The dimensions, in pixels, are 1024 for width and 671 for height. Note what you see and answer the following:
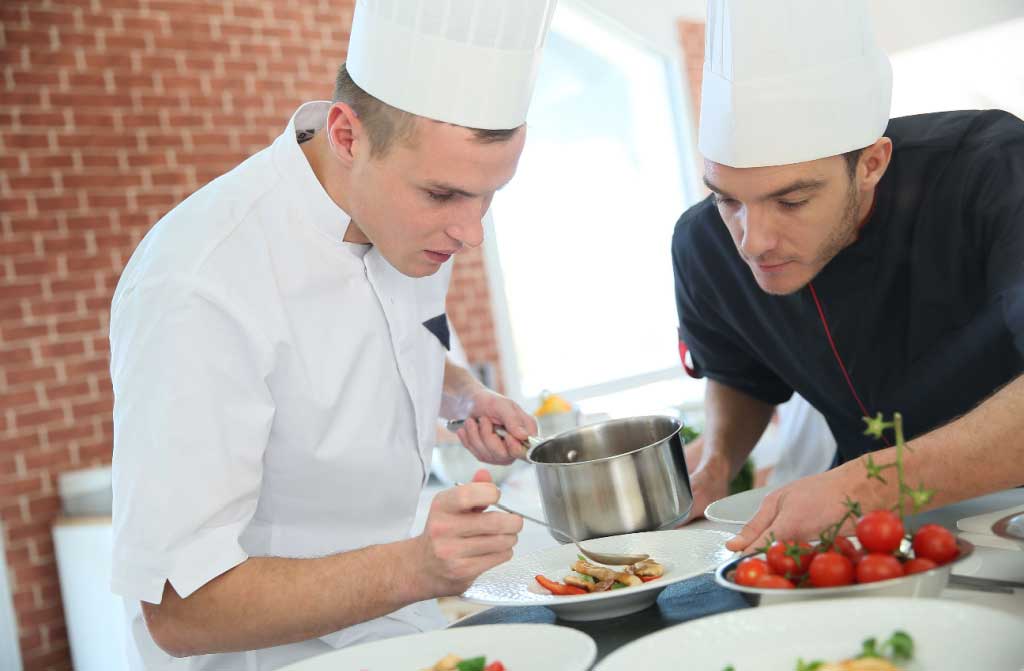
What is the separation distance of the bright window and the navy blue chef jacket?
380 cm

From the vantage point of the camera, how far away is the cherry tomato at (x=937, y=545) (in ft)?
3.17

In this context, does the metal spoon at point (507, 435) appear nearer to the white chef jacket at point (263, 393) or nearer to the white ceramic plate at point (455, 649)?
the white chef jacket at point (263, 393)

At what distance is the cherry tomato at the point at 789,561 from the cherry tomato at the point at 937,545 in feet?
0.35

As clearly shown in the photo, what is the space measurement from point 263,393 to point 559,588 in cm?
48

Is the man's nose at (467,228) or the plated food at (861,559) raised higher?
the man's nose at (467,228)

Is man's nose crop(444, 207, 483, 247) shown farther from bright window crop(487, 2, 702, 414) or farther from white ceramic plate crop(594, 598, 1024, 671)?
bright window crop(487, 2, 702, 414)

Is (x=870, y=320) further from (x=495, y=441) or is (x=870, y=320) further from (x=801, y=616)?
(x=801, y=616)

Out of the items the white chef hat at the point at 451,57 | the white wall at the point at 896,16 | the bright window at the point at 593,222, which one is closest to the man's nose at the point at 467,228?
the white chef hat at the point at 451,57

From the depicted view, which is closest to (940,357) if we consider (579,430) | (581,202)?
(579,430)

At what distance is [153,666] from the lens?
5.16ft

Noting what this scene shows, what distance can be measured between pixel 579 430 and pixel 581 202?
495 centimetres

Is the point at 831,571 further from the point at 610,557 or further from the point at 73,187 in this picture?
the point at 73,187

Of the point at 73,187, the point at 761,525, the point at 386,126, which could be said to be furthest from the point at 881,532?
the point at 73,187

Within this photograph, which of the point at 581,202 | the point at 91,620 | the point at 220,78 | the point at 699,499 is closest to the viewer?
the point at 699,499
